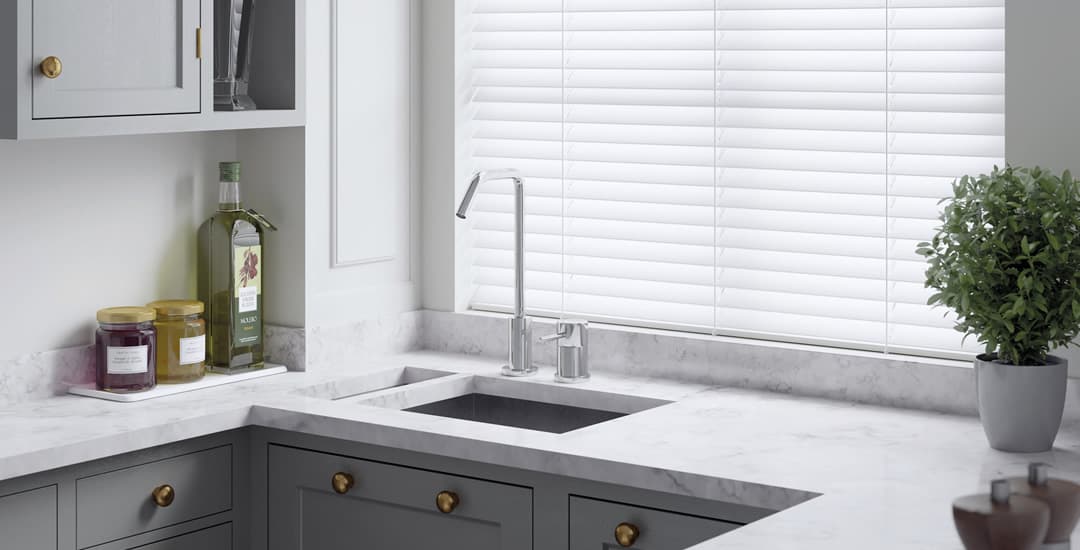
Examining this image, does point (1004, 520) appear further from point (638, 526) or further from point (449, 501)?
point (449, 501)

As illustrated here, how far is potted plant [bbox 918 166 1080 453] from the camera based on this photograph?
7.74 feet

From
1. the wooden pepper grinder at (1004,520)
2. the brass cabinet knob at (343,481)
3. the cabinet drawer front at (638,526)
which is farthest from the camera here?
the brass cabinet knob at (343,481)

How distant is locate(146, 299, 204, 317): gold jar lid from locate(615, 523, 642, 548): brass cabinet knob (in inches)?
42.4

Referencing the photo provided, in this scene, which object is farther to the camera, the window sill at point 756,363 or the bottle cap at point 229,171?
the bottle cap at point 229,171

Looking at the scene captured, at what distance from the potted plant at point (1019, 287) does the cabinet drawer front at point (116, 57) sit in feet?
4.79

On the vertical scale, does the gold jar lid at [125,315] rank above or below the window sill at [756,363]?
above

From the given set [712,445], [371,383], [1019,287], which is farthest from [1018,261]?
[371,383]

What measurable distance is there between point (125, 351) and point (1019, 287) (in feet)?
5.51

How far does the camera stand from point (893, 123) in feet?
9.27

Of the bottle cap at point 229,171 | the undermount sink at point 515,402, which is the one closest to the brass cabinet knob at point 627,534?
the undermount sink at point 515,402

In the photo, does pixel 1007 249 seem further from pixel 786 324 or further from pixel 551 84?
pixel 551 84

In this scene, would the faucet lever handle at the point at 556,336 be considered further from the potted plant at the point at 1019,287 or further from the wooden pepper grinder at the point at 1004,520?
the wooden pepper grinder at the point at 1004,520

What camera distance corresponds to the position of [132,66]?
267 centimetres

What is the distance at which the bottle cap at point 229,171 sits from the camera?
9.93 ft
